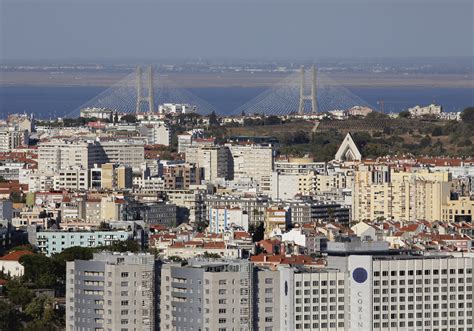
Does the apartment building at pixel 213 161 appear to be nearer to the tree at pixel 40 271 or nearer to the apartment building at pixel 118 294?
the tree at pixel 40 271

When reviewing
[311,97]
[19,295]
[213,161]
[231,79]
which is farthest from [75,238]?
[231,79]

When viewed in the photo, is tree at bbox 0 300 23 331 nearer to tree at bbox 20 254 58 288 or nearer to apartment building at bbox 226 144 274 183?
tree at bbox 20 254 58 288

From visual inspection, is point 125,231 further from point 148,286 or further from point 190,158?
point 190,158

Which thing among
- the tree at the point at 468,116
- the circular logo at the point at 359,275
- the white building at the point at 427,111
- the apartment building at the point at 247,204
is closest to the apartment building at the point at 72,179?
the apartment building at the point at 247,204

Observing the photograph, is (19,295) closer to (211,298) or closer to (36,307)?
(36,307)

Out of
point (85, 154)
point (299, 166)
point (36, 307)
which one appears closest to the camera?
point (36, 307)
